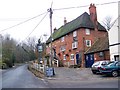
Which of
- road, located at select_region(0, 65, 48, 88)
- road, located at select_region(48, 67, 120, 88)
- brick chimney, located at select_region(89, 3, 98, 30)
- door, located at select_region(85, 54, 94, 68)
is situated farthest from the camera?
brick chimney, located at select_region(89, 3, 98, 30)

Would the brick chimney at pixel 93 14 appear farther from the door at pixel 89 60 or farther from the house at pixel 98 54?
the door at pixel 89 60

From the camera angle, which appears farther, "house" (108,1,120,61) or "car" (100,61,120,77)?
"house" (108,1,120,61)

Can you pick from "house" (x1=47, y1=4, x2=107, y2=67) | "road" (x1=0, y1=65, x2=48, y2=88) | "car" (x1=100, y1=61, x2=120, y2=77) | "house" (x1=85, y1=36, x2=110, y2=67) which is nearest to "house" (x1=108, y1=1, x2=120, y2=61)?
"house" (x1=85, y1=36, x2=110, y2=67)

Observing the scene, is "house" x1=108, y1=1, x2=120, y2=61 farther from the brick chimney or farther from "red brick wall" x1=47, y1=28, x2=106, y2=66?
the brick chimney

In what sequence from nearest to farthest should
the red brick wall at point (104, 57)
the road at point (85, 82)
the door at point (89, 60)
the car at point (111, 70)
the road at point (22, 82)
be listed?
1. the road at point (85, 82)
2. the road at point (22, 82)
3. the car at point (111, 70)
4. the red brick wall at point (104, 57)
5. the door at point (89, 60)

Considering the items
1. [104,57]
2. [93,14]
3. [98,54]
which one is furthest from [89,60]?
[93,14]

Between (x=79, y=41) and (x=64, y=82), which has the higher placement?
(x=79, y=41)

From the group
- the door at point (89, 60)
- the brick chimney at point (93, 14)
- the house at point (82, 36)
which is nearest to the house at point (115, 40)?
the door at point (89, 60)

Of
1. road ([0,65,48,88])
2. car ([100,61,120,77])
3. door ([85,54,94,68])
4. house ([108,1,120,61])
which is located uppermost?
house ([108,1,120,61])

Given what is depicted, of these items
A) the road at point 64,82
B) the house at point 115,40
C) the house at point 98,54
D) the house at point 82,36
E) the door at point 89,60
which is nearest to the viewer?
the road at point 64,82

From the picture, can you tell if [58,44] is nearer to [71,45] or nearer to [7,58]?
[71,45]

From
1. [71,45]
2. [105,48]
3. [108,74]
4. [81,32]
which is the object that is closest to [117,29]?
[105,48]

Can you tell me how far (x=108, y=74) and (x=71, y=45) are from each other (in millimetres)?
26637

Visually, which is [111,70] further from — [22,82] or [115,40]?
[22,82]
